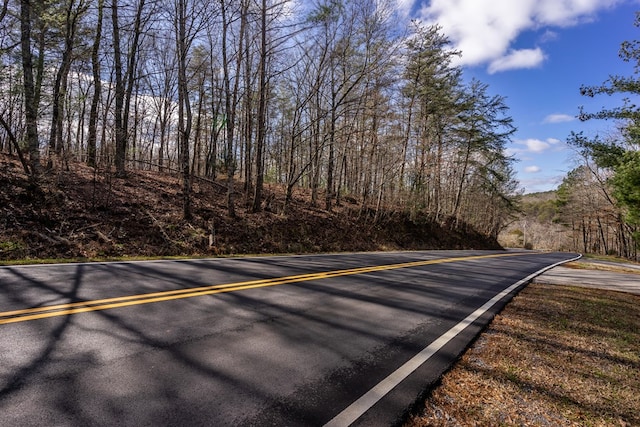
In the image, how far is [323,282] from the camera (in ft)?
21.5

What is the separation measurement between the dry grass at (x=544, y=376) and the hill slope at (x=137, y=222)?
8.76m

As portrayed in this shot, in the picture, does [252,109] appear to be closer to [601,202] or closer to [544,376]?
[544,376]

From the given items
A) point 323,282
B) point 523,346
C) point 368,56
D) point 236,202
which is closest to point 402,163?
point 368,56

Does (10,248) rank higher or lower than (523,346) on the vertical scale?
higher

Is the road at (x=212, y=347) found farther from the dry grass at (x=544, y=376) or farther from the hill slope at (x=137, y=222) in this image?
the hill slope at (x=137, y=222)

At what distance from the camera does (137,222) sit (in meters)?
10.6

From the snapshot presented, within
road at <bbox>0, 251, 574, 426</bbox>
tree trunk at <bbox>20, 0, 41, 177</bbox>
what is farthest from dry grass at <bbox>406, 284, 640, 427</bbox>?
tree trunk at <bbox>20, 0, 41, 177</bbox>

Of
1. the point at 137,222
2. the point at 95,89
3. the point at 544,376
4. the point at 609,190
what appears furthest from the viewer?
the point at 609,190

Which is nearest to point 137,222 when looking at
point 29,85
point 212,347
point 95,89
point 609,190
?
point 29,85

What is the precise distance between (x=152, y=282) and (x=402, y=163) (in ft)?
60.3

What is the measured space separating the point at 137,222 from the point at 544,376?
11.4 m

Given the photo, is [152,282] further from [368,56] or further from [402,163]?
[402,163]

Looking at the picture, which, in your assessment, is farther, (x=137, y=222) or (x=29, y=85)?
(x=137, y=222)

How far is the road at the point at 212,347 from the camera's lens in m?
2.36
